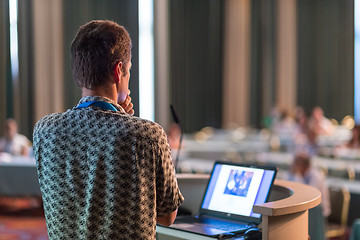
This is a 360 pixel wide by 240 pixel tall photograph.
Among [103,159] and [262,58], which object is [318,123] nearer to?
[262,58]

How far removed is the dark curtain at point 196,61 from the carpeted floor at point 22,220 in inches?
191

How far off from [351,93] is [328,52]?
4.54 ft

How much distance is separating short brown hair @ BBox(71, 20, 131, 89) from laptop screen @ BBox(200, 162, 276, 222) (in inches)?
32.5

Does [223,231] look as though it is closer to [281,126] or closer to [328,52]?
[281,126]

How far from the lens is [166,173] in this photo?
4.64 ft

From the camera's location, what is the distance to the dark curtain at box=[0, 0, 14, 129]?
8.20 m

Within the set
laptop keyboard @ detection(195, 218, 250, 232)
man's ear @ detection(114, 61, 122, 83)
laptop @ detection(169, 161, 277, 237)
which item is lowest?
laptop keyboard @ detection(195, 218, 250, 232)

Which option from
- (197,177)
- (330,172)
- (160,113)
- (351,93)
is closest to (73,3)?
(160,113)

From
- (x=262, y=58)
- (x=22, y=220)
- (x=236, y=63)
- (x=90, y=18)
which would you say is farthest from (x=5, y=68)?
(x=262, y=58)

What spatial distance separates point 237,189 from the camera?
2.04m

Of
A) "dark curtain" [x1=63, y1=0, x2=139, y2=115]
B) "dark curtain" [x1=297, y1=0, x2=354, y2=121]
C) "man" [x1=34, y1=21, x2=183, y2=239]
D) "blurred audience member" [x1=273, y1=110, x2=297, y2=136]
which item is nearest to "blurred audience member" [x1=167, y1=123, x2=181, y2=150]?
"dark curtain" [x1=63, y1=0, x2=139, y2=115]

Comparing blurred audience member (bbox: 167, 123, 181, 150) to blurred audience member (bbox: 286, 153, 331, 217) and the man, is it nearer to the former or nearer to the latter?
blurred audience member (bbox: 286, 153, 331, 217)

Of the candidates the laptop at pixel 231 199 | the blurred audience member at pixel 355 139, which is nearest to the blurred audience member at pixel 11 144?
the blurred audience member at pixel 355 139

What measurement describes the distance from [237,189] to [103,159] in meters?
0.82
